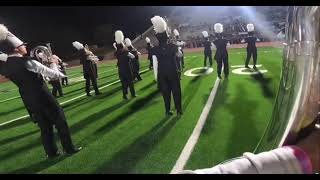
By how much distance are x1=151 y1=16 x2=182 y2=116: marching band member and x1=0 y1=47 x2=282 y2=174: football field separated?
0.34 feet

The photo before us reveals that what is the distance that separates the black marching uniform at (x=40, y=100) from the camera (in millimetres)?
2055

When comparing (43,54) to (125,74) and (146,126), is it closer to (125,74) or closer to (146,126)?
(146,126)

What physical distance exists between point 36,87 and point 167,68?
1112 millimetres

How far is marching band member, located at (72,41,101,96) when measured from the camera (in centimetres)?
147

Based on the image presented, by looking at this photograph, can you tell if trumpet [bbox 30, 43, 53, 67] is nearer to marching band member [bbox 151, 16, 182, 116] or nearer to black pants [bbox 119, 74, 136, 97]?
A: marching band member [bbox 151, 16, 182, 116]

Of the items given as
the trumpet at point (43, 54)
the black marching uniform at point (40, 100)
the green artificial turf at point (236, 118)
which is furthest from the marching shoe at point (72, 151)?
the green artificial turf at point (236, 118)

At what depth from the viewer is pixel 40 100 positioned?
216 cm

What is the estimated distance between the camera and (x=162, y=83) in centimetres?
297

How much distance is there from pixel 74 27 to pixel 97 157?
1056 mm

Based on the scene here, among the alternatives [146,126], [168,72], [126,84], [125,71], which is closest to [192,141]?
Result: [146,126]

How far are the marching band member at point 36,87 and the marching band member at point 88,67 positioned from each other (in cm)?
27

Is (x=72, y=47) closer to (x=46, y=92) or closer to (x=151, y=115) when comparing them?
(x=46, y=92)

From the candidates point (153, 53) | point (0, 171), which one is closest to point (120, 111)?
point (153, 53)

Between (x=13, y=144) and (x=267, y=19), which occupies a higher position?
(x=267, y=19)
